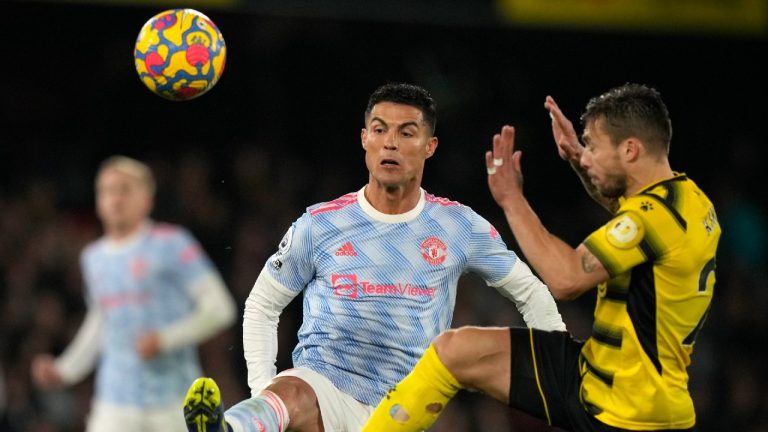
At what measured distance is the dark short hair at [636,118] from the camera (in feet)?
14.6

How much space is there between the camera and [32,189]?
10.3 metres

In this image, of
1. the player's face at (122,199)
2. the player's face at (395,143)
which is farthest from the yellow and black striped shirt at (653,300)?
the player's face at (122,199)

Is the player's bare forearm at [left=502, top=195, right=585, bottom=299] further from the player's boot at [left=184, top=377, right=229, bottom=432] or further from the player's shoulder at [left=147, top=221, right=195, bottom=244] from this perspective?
the player's shoulder at [left=147, top=221, right=195, bottom=244]

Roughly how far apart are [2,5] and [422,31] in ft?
13.8

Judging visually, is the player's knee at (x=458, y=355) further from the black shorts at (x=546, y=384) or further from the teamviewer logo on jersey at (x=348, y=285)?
the teamviewer logo on jersey at (x=348, y=285)

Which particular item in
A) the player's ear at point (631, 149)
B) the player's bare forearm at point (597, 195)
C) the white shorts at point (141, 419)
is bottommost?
the white shorts at point (141, 419)

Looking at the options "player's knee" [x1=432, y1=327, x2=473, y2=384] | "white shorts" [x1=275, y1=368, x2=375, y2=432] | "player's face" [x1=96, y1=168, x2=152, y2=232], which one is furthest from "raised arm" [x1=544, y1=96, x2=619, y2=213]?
"player's face" [x1=96, y1=168, x2=152, y2=232]

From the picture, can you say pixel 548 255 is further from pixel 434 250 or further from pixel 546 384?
pixel 434 250

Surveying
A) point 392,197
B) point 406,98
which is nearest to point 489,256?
point 392,197

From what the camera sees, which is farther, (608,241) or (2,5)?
(2,5)

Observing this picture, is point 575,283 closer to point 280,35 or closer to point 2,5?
point 280,35

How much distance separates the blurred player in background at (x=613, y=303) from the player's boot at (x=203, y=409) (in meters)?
0.61

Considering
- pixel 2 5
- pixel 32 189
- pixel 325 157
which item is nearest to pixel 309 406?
pixel 32 189

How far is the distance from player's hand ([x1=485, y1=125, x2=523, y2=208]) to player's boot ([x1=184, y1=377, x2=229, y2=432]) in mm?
1256
